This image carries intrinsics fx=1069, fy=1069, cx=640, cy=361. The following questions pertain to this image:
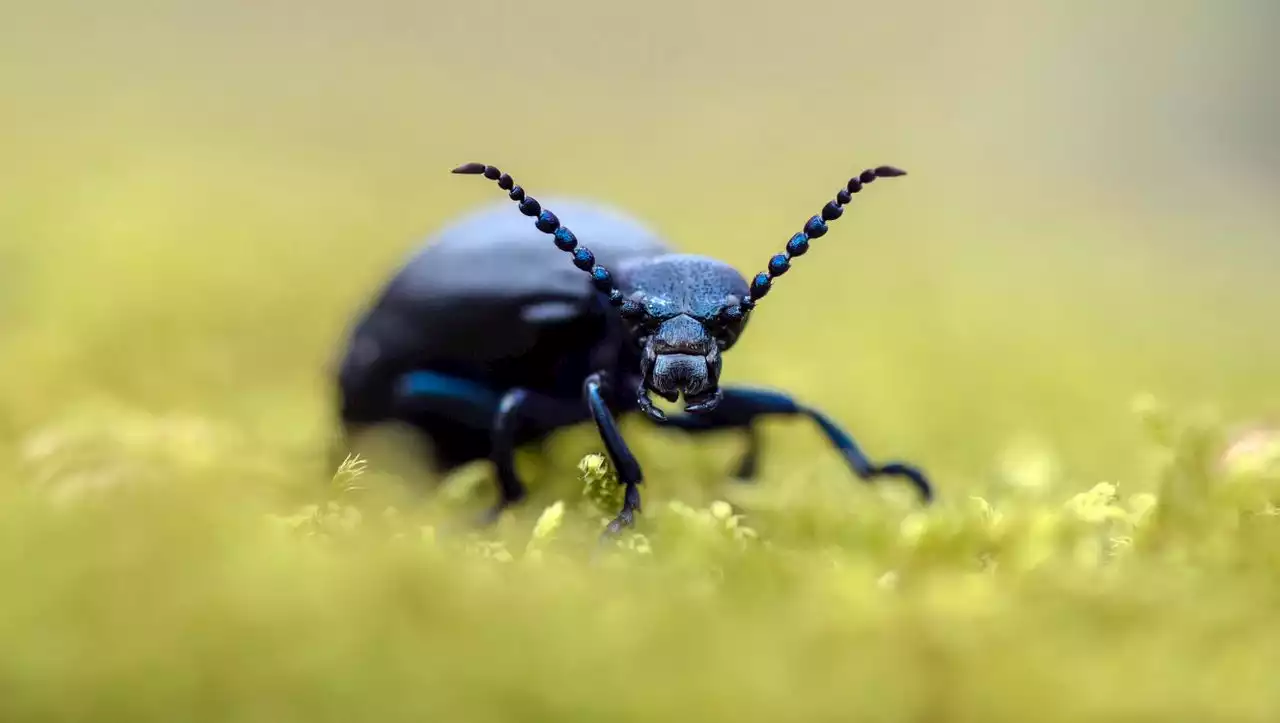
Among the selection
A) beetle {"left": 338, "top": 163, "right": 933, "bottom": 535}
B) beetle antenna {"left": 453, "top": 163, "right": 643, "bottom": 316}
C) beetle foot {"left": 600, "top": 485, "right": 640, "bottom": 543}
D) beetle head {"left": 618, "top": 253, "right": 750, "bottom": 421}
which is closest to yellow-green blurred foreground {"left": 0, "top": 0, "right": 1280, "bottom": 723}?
beetle foot {"left": 600, "top": 485, "right": 640, "bottom": 543}

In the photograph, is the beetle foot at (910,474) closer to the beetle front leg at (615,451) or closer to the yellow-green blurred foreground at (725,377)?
the yellow-green blurred foreground at (725,377)

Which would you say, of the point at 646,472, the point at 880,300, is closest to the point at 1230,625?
the point at 646,472

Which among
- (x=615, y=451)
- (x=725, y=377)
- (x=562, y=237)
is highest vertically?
(x=725, y=377)

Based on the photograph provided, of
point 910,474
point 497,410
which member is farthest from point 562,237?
point 910,474

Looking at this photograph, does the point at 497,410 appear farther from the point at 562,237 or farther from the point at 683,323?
the point at 683,323

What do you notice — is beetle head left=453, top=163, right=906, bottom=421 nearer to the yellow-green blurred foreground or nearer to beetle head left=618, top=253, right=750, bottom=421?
beetle head left=618, top=253, right=750, bottom=421

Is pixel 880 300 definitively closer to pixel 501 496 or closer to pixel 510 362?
pixel 510 362

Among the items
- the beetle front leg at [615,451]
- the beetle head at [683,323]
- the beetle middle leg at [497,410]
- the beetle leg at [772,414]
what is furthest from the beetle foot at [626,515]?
the beetle leg at [772,414]
